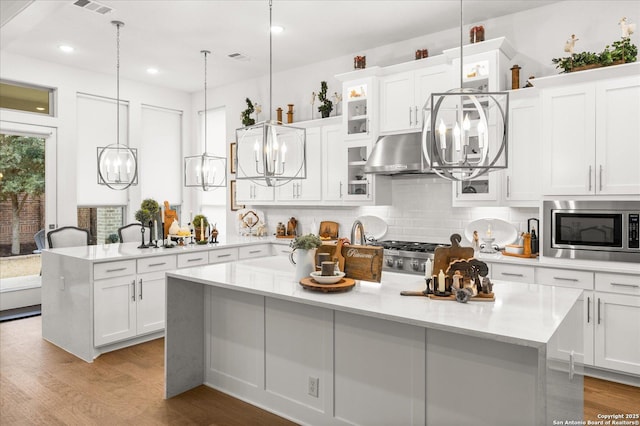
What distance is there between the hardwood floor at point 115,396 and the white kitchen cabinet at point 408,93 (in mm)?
2939

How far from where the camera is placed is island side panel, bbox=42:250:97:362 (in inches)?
156

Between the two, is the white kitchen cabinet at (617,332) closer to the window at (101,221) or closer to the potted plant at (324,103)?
the potted plant at (324,103)

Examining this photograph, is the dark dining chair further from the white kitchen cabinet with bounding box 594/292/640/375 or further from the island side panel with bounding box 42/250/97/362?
the white kitchen cabinet with bounding box 594/292/640/375

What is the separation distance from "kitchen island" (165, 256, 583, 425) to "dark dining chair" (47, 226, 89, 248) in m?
2.52

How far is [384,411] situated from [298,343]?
2.23 feet

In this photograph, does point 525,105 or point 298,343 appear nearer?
point 298,343

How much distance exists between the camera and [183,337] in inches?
129

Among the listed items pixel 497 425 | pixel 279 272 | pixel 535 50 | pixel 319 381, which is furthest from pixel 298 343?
pixel 535 50

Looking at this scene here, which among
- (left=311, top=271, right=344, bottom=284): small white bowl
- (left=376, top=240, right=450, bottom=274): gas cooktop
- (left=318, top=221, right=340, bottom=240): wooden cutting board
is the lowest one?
(left=376, top=240, right=450, bottom=274): gas cooktop

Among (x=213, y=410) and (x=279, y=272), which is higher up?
(x=279, y=272)

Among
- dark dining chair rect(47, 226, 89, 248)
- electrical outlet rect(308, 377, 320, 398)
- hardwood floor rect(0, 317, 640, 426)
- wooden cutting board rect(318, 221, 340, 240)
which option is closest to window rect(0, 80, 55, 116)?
dark dining chair rect(47, 226, 89, 248)

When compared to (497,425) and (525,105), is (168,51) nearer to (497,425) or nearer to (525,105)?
(525,105)

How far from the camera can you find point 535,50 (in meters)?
4.35

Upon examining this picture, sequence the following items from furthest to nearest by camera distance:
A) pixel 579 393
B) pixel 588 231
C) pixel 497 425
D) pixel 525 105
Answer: pixel 525 105
pixel 588 231
pixel 579 393
pixel 497 425
